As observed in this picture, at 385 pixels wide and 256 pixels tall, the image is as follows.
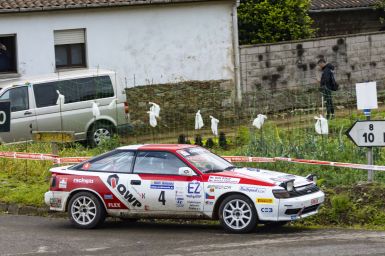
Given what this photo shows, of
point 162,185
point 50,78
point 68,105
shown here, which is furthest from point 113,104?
point 162,185

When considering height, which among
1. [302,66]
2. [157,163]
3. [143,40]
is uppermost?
[143,40]

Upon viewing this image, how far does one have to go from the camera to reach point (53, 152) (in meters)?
19.2

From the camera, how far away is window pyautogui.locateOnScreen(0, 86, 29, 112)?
23.4 m

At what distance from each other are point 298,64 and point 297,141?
1159cm

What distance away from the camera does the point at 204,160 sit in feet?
50.4

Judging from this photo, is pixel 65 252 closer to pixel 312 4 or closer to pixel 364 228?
pixel 364 228

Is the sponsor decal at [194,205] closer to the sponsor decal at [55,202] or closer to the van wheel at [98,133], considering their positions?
the sponsor decal at [55,202]

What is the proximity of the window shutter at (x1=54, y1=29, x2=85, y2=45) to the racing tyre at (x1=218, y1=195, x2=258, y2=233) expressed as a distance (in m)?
14.8

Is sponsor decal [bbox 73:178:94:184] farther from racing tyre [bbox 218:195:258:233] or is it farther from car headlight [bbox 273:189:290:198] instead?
car headlight [bbox 273:189:290:198]

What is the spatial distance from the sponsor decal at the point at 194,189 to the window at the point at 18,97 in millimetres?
9646

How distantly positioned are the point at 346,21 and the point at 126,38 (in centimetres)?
1069

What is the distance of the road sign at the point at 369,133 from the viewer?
16125 mm

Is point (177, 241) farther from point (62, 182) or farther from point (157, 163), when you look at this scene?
point (62, 182)

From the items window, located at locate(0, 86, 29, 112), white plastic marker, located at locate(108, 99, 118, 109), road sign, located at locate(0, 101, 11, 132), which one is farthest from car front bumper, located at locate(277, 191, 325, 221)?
window, located at locate(0, 86, 29, 112)
